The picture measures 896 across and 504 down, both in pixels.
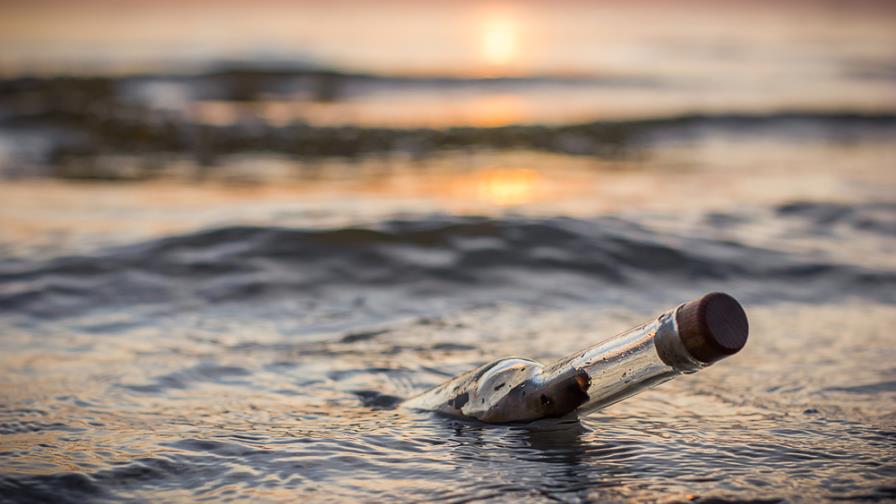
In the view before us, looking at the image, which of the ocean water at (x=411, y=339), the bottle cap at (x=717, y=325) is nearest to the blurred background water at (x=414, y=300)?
A: the ocean water at (x=411, y=339)

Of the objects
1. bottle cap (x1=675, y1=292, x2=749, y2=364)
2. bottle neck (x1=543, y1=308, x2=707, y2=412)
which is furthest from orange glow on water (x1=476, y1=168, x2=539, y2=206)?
bottle cap (x1=675, y1=292, x2=749, y2=364)

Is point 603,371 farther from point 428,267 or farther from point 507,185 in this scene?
point 507,185

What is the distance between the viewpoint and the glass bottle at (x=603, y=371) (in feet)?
6.17

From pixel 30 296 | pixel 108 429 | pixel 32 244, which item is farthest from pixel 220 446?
pixel 32 244

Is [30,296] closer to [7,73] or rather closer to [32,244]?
[32,244]

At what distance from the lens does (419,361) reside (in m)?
3.24

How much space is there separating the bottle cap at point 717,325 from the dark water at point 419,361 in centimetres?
40

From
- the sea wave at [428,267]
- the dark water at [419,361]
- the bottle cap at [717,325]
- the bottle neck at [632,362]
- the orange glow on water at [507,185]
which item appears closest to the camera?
the bottle cap at [717,325]

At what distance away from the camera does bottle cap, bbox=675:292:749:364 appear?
187 centimetres

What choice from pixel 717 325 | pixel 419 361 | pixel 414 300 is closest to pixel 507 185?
pixel 414 300

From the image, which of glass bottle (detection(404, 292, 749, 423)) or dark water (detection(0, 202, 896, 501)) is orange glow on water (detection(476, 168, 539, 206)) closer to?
dark water (detection(0, 202, 896, 501))

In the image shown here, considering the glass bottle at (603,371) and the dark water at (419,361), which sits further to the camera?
the dark water at (419,361)

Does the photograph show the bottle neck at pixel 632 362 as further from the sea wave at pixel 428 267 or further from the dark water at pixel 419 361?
the sea wave at pixel 428 267

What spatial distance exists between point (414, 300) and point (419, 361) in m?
0.94
